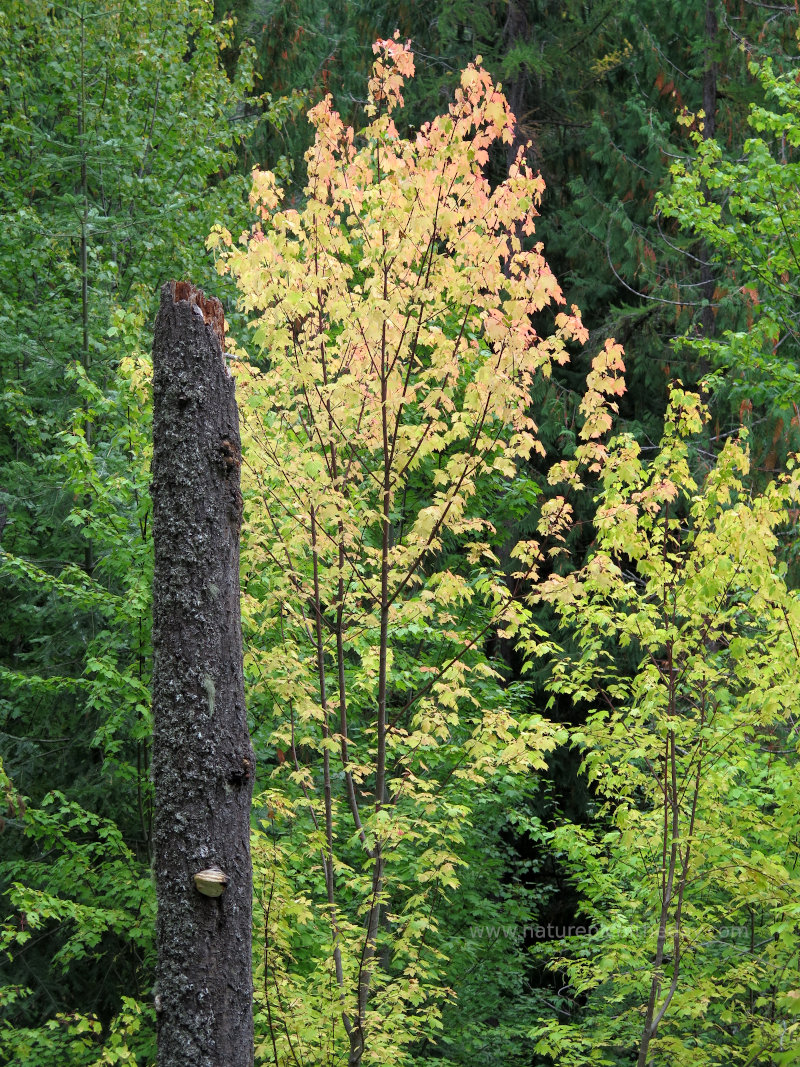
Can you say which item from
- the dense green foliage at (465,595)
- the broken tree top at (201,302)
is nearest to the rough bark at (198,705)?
the broken tree top at (201,302)

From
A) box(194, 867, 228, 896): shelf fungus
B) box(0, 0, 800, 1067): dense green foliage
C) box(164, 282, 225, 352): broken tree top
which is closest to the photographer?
box(194, 867, 228, 896): shelf fungus

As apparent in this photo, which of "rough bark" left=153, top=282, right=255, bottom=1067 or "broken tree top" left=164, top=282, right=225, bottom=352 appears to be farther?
"broken tree top" left=164, top=282, right=225, bottom=352

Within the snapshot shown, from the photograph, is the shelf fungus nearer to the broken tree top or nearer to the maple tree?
the maple tree

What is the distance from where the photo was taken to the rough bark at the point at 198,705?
345 cm

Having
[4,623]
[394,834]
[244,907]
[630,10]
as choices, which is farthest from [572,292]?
[244,907]

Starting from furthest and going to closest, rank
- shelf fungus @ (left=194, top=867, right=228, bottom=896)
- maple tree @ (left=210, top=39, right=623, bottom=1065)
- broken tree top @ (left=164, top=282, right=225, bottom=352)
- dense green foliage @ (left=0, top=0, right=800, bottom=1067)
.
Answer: dense green foliage @ (left=0, top=0, right=800, bottom=1067)
maple tree @ (left=210, top=39, right=623, bottom=1065)
broken tree top @ (left=164, top=282, right=225, bottom=352)
shelf fungus @ (left=194, top=867, right=228, bottom=896)

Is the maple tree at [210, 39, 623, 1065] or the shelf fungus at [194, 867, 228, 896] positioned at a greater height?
the maple tree at [210, 39, 623, 1065]

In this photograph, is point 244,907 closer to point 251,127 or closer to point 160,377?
point 160,377

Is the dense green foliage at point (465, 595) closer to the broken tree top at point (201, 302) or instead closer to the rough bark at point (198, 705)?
the broken tree top at point (201, 302)

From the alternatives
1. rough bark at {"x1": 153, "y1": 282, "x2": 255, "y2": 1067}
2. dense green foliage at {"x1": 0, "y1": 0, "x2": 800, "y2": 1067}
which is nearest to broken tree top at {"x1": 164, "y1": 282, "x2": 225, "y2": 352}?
rough bark at {"x1": 153, "y1": 282, "x2": 255, "y2": 1067}

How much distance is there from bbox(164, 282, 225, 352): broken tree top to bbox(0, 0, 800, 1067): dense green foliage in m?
1.29

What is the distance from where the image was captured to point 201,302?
3861 mm

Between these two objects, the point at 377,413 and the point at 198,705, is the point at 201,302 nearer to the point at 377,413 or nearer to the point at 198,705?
the point at 198,705

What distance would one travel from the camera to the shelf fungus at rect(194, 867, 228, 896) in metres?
3.45
